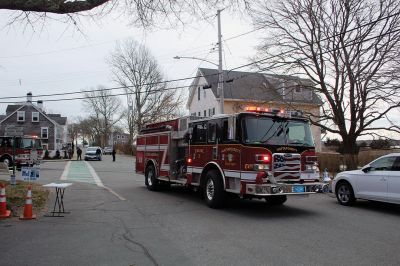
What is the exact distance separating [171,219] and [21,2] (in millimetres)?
5906

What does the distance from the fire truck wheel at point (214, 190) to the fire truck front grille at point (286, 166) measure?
5.56 feet

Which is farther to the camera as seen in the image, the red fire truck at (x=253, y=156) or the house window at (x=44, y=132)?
the house window at (x=44, y=132)

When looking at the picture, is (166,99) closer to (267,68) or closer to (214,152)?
(267,68)

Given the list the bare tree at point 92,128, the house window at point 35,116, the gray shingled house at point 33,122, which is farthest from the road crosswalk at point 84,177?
the bare tree at point 92,128

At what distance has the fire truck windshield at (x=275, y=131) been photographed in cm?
1102

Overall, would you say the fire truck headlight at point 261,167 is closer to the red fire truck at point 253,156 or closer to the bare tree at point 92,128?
the red fire truck at point 253,156

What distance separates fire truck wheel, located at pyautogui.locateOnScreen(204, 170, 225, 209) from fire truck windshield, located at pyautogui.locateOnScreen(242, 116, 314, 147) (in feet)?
5.18

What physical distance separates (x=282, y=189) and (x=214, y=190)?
6.99ft

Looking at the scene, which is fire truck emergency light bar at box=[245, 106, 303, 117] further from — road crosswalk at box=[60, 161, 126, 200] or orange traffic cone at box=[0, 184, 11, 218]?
orange traffic cone at box=[0, 184, 11, 218]

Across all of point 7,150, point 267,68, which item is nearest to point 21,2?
point 267,68

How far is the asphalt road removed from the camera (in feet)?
22.2

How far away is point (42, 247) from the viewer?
24.6ft

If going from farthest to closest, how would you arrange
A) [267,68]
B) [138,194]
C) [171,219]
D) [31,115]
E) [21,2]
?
[31,115]
[267,68]
[138,194]
[171,219]
[21,2]

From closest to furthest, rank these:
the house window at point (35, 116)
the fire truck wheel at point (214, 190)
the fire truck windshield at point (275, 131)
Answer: the fire truck windshield at point (275, 131), the fire truck wheel at point (214, 190), the house window at point (35, 116)
